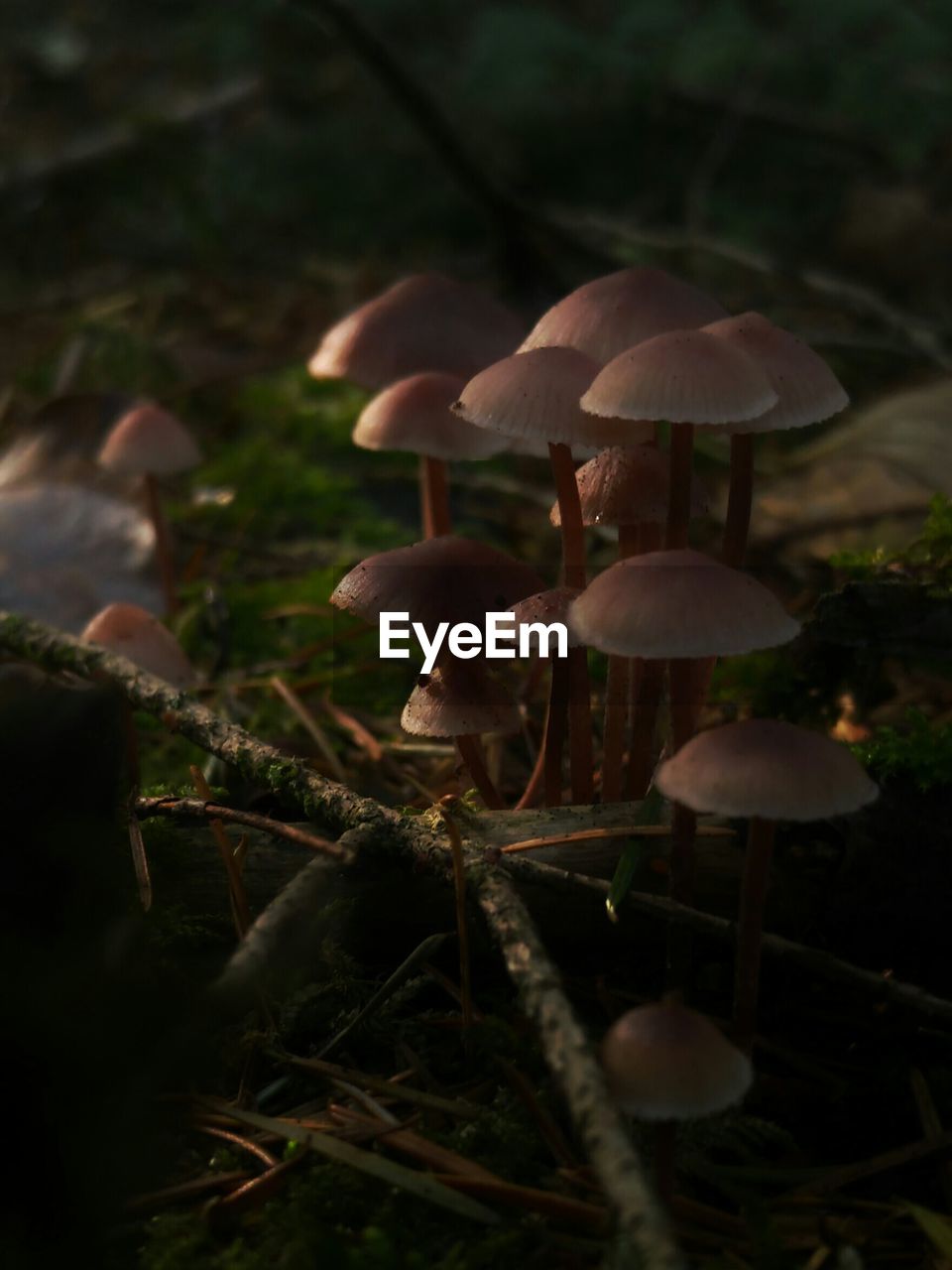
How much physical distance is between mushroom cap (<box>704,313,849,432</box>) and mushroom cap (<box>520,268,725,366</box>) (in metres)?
0.13

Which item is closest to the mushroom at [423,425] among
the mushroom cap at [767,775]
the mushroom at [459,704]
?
the mushroom at [459,704]

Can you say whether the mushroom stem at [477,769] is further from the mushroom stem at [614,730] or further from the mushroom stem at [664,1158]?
the mushroom stem at [664,1158]

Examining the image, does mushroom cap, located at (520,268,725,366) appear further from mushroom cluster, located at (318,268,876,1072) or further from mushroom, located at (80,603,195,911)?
mushroom, located at (80,603,195,911)

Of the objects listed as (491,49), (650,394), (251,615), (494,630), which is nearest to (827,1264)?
(494,630)

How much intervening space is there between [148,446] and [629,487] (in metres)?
1.79

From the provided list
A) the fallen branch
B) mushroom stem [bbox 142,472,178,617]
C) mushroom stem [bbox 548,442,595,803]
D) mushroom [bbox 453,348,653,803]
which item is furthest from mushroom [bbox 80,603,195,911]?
mushroom [bbox 453,348,653,803]

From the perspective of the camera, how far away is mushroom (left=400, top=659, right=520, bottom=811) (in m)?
1.79

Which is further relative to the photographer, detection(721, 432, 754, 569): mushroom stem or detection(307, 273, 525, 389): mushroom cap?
detection(307, 273, 525, 389): mushroom cap

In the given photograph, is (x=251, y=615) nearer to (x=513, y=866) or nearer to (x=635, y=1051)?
(x=513, y=866)

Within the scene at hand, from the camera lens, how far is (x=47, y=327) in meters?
5.85

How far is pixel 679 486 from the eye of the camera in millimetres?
1696

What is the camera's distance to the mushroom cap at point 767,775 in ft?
4.19

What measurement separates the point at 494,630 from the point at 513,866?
1.21 feet

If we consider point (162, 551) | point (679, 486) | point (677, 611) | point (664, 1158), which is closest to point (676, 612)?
point (677, 611)
